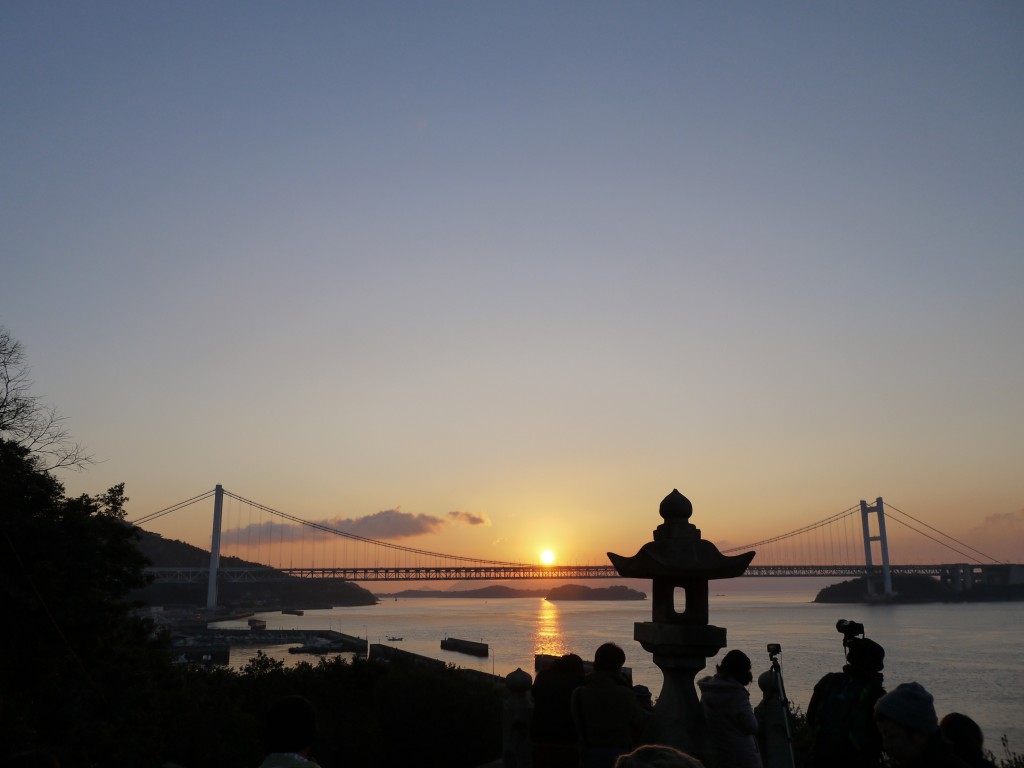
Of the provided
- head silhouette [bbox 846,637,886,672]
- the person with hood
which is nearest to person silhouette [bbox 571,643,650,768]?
the person with hood

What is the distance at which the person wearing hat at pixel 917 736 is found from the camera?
130 inches

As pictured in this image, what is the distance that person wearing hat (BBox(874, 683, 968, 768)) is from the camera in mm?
3309

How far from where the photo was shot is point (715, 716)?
19.7 feet

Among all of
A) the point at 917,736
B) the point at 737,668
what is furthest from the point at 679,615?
the point at 917,736

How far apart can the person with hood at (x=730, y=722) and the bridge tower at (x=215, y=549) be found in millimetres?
102152

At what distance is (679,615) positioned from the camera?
266 inches

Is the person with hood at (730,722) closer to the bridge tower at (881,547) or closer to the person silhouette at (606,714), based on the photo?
the person silhouette at (606,714)

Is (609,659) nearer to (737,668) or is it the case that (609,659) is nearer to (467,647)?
(737,668)

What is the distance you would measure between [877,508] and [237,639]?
342 ft

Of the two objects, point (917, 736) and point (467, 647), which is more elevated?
point (917, 736)

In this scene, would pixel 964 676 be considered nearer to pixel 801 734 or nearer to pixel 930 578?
pixel 801 734

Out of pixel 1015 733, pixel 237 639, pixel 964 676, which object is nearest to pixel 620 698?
pixel 1015 733

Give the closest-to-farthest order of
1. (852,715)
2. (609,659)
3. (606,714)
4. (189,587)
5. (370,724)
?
(852,715) → (606,714) → (609,659) → (370,724) → (189,587)

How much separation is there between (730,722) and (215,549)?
10485cm
